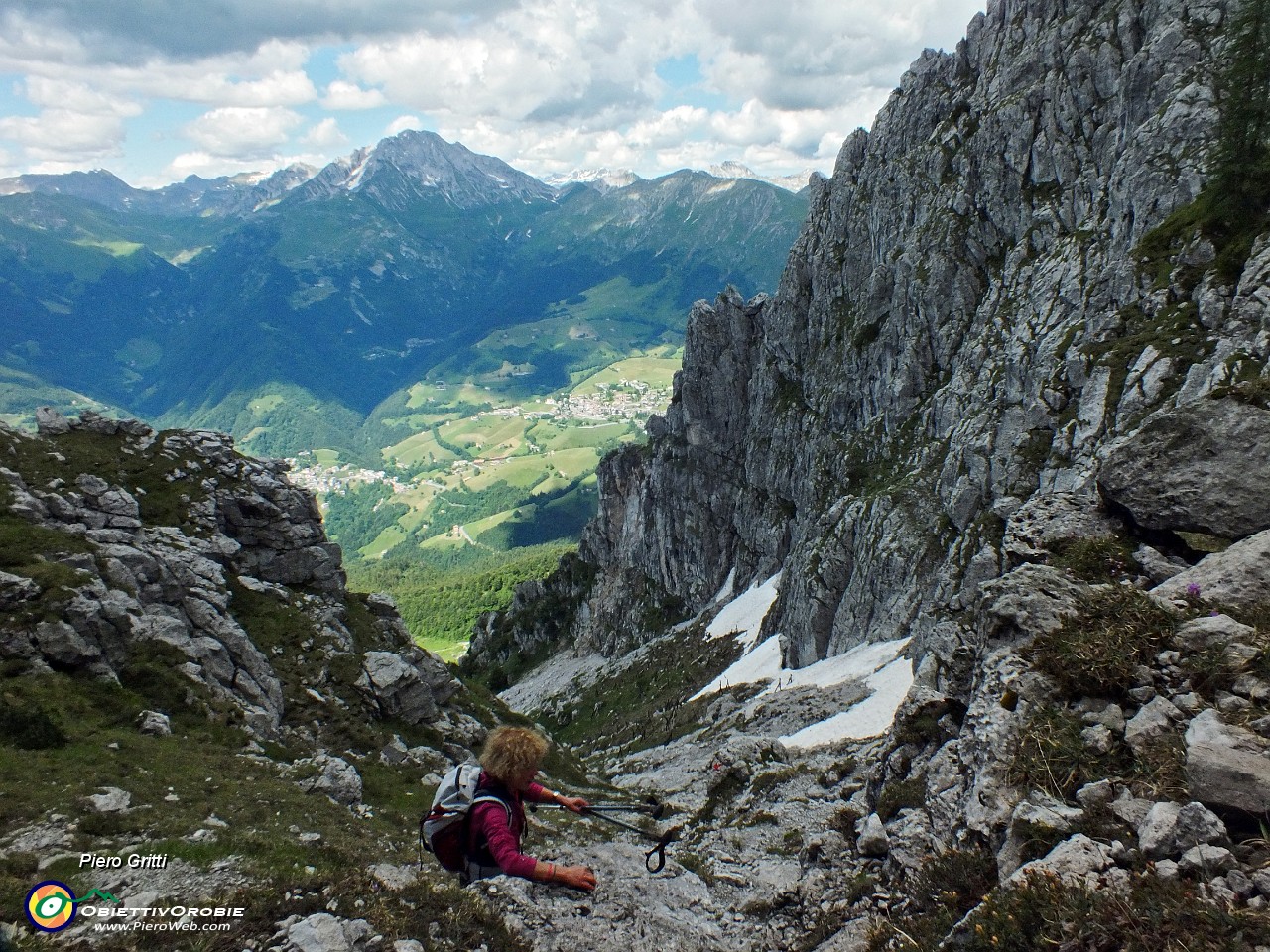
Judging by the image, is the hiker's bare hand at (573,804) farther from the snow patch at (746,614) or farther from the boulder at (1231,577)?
the snow patch at (746,614)

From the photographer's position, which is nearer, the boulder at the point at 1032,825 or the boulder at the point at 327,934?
the boulder at the point at 1032,825

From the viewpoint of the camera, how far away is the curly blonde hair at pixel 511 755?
1097 centimetres

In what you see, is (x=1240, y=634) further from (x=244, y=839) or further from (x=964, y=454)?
(x=964, y=454)

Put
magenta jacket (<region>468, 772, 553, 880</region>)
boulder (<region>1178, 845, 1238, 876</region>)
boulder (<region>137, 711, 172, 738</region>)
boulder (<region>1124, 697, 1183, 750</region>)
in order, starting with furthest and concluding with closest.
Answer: boulder (<region>137, 711, 172, 738</region>) → boulder (<region>1124, 697, 1183, 750</region>) → magenta jacket (<region>468, 772, 553, 880</region>) → boulder (<region>1178, 845, 1238, 876</region>)

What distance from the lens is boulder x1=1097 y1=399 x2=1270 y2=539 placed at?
15773mm

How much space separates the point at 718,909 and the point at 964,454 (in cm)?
5273

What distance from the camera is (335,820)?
72.8ft

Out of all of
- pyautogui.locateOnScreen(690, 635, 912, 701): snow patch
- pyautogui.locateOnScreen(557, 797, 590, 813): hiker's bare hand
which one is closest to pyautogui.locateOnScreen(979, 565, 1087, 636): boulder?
pyautogui.locateOnScreen(557, 797, 590, 813): hiker's bare hand

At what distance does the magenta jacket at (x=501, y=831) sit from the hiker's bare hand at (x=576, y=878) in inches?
20.8

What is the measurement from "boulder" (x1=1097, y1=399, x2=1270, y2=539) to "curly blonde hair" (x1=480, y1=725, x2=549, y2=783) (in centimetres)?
1612

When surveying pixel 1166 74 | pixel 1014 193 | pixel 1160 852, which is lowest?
pixel 1160 852

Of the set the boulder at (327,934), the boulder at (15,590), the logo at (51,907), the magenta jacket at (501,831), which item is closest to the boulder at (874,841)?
the magenta jacket at (501,831)

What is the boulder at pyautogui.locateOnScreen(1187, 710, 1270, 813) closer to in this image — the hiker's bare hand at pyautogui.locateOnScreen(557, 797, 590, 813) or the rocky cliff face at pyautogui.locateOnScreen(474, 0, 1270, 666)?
the hiker's bare hand at pyautogui.locateOnScreen(557, 797, 590, 813)

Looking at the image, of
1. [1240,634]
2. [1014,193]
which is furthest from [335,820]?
[1014,193]
